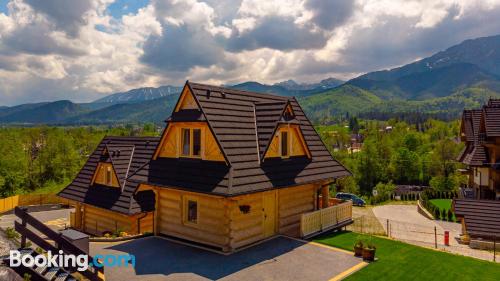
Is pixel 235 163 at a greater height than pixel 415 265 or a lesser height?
greater

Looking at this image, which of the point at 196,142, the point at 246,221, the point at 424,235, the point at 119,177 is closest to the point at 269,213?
the point at 246,221

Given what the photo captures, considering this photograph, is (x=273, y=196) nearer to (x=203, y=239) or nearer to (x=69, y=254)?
(x=203, y=239)

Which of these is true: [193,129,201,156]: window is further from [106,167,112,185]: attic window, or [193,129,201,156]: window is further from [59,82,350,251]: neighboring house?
[106,167,112,185]: attic window

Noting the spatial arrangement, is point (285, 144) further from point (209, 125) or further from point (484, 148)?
point (484, 148)

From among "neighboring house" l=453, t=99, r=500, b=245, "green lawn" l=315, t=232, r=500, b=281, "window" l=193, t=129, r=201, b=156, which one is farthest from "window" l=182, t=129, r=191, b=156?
"neighboring house" l=453, t=99, r=500, b=245

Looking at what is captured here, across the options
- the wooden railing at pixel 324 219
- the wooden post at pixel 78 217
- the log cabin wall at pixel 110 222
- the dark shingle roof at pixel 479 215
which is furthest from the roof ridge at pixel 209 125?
the dark shingle roof at pixel 479 215
